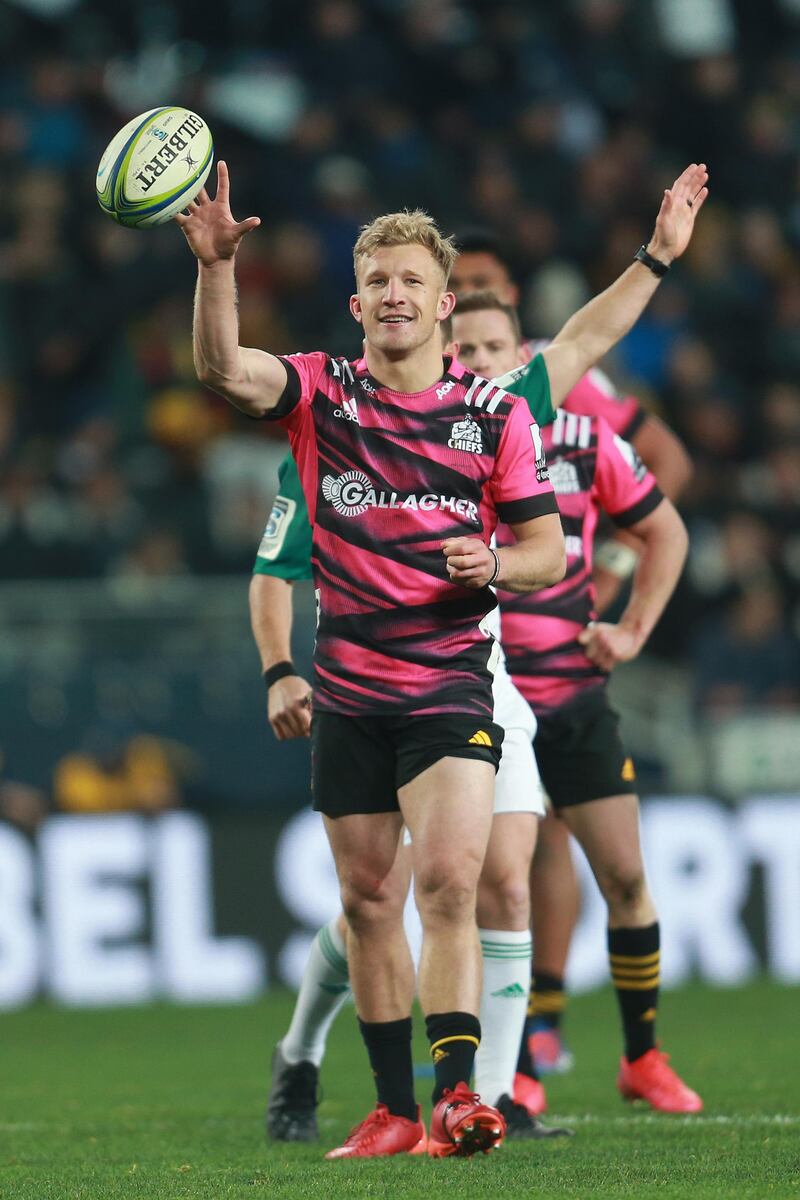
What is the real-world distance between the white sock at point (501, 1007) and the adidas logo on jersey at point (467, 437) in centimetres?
144

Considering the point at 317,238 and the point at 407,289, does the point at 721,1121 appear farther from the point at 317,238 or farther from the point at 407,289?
the point at 317,238

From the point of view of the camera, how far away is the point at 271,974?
37.4ft

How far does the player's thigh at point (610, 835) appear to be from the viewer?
6.45 m

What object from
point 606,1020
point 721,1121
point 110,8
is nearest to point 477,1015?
point 721,1121

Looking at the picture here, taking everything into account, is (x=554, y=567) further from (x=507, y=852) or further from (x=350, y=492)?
(x=507, y=852)

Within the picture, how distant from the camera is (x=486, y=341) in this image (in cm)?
632

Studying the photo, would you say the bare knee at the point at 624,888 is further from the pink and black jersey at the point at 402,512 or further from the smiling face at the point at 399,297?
the smiling face at the point at 399,297

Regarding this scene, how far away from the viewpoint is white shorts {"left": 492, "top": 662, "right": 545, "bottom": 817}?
5.89 m

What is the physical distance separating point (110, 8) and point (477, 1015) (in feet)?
42.9

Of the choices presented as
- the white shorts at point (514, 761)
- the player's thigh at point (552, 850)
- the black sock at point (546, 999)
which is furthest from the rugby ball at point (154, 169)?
the black sock at point (546, 999)

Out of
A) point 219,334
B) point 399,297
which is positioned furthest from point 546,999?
point 219,334

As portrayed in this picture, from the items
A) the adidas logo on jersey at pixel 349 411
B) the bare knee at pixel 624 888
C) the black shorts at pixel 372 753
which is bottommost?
the bare knee at pixel 624 888

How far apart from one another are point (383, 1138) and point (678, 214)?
8.64ft

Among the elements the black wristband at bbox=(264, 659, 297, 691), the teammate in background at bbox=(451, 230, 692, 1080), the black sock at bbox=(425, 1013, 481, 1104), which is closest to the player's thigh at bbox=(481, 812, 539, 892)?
the black wristband at bbox=(264, 659, 297, 691)
